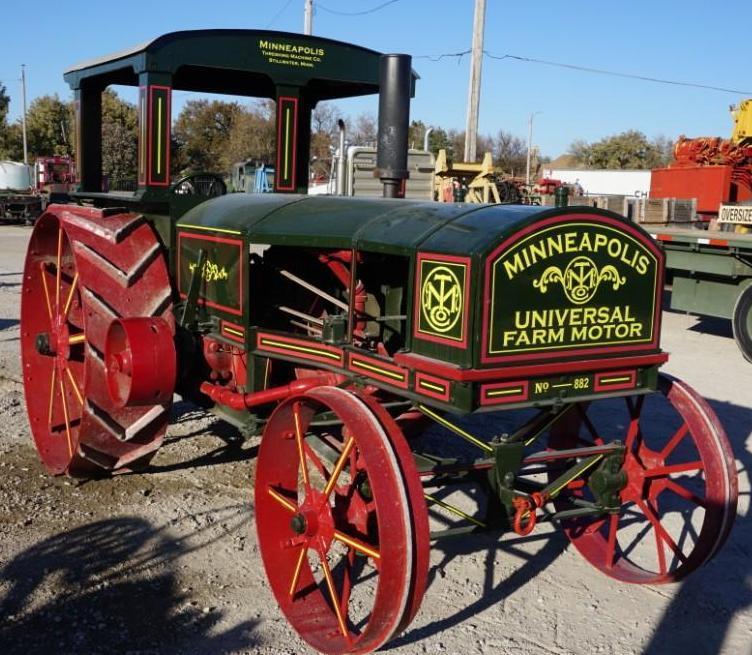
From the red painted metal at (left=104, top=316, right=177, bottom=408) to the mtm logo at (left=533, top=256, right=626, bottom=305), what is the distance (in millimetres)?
1682

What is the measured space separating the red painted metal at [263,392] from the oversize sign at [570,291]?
866mm

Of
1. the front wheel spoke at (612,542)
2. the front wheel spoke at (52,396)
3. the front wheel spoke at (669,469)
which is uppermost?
the front wheel spoke at (669,469)

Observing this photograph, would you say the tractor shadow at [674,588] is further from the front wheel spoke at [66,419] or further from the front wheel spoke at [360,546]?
the front wheel spoke at [66,419]

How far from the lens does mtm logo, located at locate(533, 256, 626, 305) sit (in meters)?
2.81

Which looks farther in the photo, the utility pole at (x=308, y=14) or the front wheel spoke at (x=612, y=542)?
the utility pole at (x=308, y=14)

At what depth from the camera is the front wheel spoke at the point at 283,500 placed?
3.11 meters

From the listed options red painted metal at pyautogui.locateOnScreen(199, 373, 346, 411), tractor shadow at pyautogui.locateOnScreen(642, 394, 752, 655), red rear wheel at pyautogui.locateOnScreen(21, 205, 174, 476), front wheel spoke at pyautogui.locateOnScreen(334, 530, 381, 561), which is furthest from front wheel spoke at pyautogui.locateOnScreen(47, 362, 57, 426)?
tractor shadow at pyautogui.locateOnScreen(642, 394, 752, 655)

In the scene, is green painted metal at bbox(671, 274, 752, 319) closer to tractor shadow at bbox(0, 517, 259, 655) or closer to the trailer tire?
the trailer tire

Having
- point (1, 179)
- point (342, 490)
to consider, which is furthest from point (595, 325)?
point (1, 179)

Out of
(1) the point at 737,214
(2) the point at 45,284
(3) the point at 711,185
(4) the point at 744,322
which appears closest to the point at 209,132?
(3) the point at 711,185

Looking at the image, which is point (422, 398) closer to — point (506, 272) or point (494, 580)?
point (506, 272)

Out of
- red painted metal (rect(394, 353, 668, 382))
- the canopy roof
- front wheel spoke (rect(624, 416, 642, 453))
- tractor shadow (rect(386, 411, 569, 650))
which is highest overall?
the canopy roof

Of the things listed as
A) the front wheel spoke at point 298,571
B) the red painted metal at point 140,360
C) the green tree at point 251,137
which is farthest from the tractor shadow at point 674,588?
Result: the green tree at point 251,137

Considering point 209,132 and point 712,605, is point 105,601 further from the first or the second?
point 209,132
